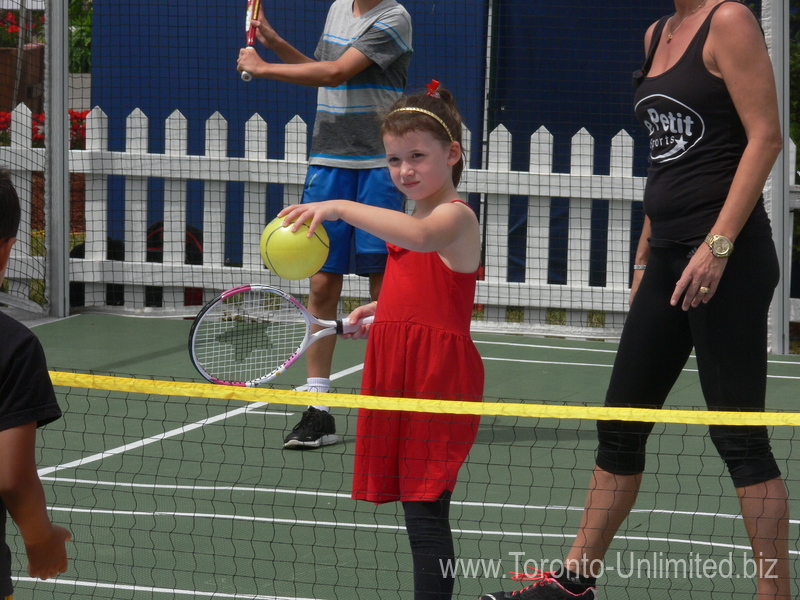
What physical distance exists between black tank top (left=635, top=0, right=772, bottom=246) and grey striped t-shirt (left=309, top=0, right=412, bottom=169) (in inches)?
80.3

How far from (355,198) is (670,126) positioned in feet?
7.22

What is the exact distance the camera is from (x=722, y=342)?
2.78 meters

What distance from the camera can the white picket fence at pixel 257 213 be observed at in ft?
25.2

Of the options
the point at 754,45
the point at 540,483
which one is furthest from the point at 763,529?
the point at 540,483

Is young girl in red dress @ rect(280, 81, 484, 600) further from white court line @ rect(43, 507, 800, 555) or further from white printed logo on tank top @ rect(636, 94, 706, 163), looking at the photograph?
white court line @ rect(43, 507, 800, 555)

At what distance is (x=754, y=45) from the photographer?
105 inches

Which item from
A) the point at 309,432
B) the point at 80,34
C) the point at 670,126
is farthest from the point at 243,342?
the point at 80,34

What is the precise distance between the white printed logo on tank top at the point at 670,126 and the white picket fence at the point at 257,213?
473cm

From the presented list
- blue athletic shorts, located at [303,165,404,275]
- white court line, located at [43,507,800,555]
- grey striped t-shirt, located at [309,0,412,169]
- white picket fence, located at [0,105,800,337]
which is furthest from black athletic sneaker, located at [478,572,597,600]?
A: white picket fence, located at [0,105,800,337]

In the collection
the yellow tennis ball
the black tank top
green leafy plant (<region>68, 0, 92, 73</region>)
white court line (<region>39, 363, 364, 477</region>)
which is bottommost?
white court line (<region>39, 363, 364, 477</region>)

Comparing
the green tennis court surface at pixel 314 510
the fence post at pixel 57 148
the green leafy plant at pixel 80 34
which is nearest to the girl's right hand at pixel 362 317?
the green tennis court surface at pixel 314 510

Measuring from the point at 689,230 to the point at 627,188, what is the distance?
485 centimetres

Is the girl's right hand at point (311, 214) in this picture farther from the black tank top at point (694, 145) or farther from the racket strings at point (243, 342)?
the racket strings at point (243, 342)

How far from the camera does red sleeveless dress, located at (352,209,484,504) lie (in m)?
2.81
